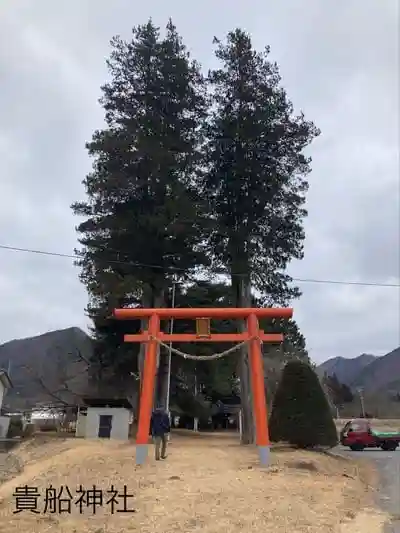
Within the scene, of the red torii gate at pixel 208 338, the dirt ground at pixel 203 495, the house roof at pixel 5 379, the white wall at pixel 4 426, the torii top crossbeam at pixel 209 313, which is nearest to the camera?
the dirt ground at pixel 203 495

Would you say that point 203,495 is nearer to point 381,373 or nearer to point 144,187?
point 144,187

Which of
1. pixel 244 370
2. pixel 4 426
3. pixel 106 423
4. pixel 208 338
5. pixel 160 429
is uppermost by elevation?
pixel 208 338

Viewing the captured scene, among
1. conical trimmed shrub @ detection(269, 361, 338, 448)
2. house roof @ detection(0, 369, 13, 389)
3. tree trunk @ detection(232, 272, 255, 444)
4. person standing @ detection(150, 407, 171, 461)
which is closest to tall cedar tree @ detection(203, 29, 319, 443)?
tree trunk @ detection(232, 272, 255, 444)

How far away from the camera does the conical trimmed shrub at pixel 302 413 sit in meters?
14.5

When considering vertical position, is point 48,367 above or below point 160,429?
above

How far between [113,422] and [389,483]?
12.0m

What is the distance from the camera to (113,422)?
68.9ft

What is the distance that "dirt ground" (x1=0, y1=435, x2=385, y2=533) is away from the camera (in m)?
7.22

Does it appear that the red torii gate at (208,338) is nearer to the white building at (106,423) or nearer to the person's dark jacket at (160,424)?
the person's dark jacket at (160,424)

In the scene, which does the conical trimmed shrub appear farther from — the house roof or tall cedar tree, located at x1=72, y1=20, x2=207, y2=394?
the house roof

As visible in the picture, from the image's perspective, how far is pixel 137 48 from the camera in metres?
22.6

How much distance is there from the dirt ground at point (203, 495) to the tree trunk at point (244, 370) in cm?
601

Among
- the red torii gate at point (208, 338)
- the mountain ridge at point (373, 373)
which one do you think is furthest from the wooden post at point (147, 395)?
the mountain ridge at point (373, 373)

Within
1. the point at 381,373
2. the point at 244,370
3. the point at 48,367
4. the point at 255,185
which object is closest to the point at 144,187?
the point at 255,185
